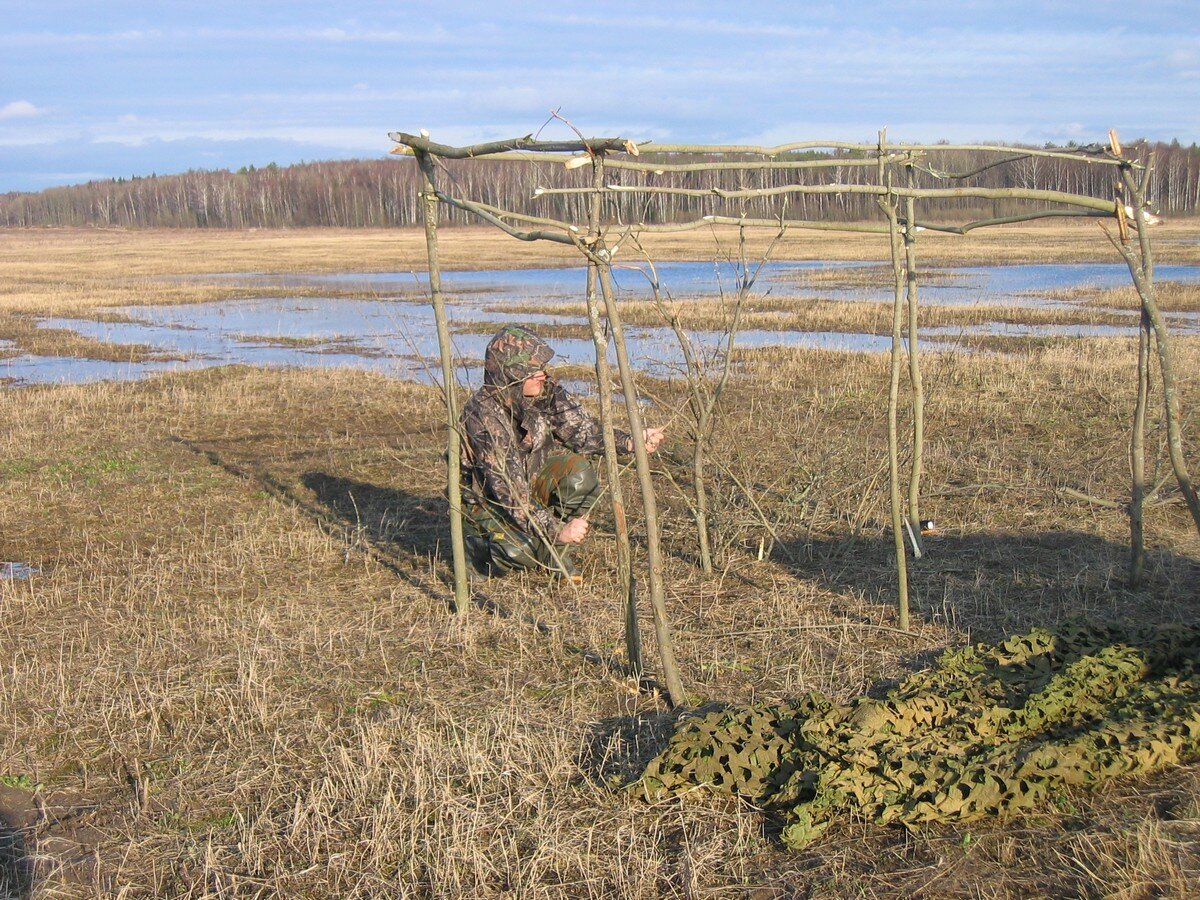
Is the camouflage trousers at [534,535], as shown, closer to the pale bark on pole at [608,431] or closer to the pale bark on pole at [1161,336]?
the pale bark on pole at [608,431]

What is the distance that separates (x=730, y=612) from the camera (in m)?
5.76

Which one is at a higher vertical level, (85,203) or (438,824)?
(85,203)

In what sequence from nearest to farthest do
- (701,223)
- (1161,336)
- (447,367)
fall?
(701,223) → (1161,336) → (447,367)

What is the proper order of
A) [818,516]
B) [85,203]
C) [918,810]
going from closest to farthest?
[918,810]
[818,516]
[85,203]

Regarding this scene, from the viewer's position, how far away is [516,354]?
6363 millimetres

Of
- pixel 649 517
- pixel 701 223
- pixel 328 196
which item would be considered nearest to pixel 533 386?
pixel 649 517

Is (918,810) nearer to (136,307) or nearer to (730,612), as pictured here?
(730,612)

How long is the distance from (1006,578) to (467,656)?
10.1ft

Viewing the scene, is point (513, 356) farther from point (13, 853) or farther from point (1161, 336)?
point (13, 853)

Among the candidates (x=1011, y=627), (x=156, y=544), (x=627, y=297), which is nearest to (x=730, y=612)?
(x=1011, y=627)

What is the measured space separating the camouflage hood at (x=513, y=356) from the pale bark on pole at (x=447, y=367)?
65cm

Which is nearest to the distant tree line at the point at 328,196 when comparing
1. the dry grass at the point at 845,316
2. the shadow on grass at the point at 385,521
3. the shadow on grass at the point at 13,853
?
the dry grass at the point at 845,316

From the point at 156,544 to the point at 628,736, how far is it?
14.8ft

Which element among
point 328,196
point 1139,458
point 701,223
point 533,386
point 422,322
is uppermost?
point 328,196
